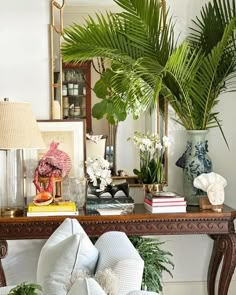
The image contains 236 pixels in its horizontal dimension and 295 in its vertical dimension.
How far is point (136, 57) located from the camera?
3.16 metres

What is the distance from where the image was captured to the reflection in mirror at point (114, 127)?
3.29 m

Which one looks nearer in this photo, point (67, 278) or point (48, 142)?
point (67, 278)

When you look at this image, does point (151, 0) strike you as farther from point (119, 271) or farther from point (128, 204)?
point (119, 271)

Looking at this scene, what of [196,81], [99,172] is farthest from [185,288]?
[196,81]

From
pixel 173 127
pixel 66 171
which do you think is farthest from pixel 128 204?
pixel 173 127

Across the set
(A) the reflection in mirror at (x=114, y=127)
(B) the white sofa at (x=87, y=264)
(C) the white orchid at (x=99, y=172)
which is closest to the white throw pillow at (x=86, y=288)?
(B) the white sofa at (x=87, y=264)

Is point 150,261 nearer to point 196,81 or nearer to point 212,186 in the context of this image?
point 212,186

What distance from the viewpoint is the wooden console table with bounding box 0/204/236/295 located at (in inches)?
113

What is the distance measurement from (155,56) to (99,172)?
2.62 feet

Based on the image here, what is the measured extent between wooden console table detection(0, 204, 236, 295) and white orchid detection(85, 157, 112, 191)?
244mm

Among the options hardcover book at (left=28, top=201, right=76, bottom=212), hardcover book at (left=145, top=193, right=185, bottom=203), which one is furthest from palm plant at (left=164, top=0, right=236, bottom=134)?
hardcover book at (left=28, top=201, right=76, bottom=212)

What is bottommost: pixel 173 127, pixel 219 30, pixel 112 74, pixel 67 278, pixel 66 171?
pixel 67 278

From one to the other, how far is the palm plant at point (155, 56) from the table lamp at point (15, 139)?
0.50 m

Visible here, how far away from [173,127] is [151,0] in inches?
32.8
